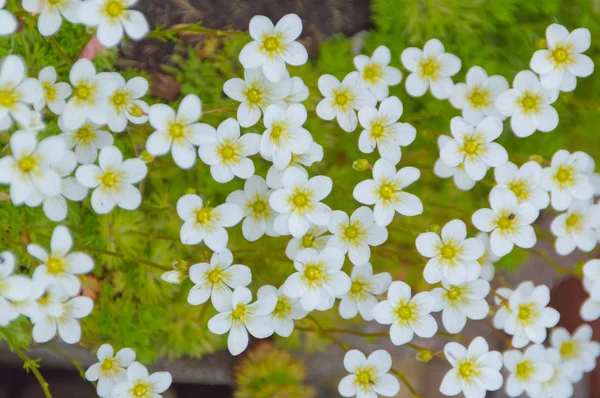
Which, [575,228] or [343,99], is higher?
[343,99]

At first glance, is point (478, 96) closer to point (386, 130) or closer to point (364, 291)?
point (386, 130)

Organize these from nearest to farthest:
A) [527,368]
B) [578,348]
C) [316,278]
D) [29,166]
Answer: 1. [29,166]
2. [316,278]
3. [527,368]
4. [578,348]

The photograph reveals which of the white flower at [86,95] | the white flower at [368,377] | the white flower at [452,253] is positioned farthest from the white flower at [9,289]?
the white flower at [452,253]

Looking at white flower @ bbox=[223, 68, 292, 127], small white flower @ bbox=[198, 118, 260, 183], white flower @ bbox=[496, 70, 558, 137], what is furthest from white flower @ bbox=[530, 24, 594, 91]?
small white flower @ bbox=[198, 118, 260, 183]

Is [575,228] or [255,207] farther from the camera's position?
[575,228]

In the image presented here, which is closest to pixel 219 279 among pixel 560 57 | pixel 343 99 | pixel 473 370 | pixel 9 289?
pixel 9 289

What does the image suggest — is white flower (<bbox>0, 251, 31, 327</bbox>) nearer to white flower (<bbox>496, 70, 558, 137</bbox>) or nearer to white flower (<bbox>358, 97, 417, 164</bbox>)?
white flower (<bbox>358, 97, 417, 164</bbox>)
